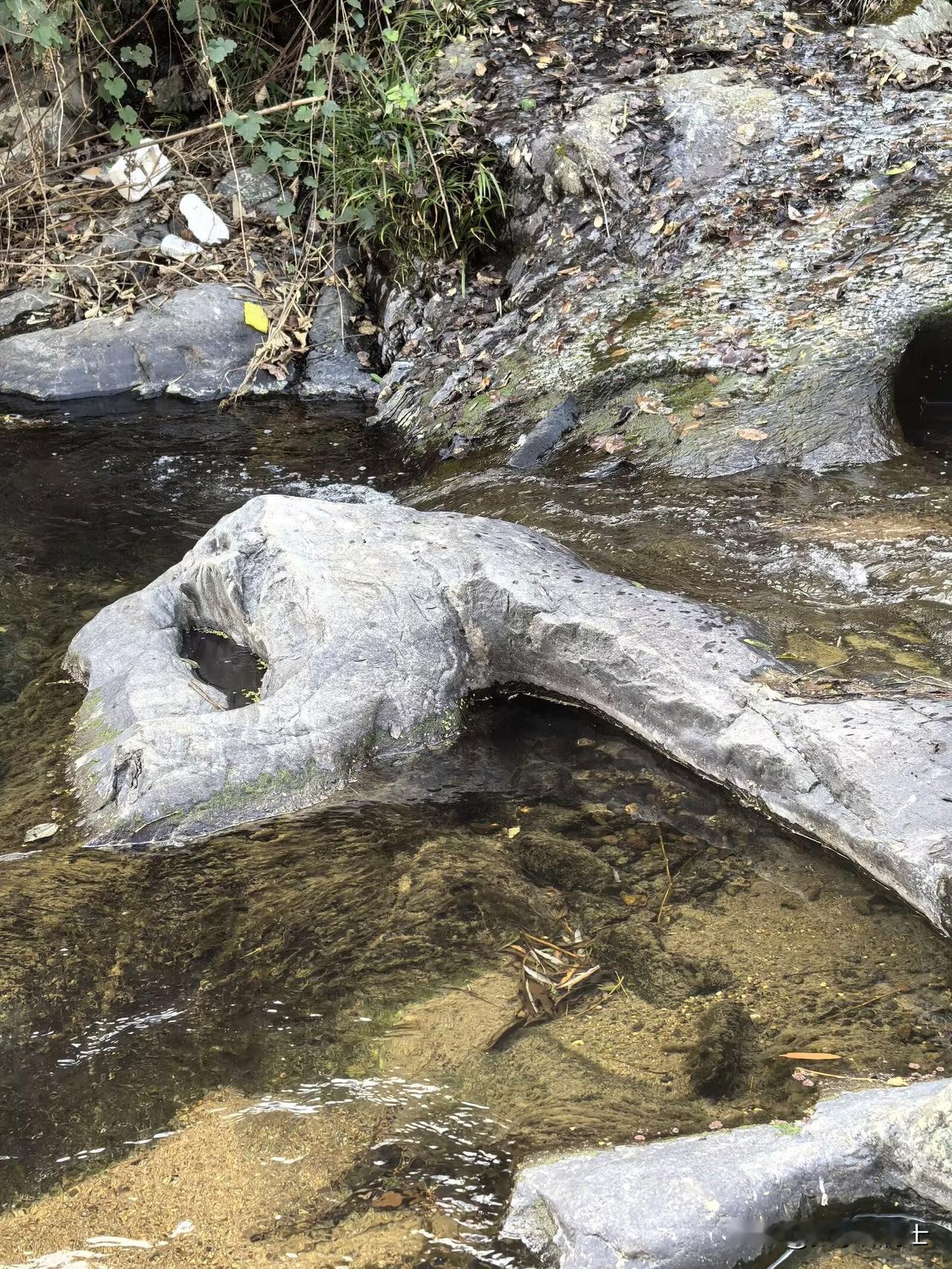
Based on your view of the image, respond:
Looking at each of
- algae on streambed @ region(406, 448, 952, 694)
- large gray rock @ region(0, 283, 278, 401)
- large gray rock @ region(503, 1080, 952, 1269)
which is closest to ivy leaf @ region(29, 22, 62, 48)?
large gray rock @ region(0, 283, 278, 401)

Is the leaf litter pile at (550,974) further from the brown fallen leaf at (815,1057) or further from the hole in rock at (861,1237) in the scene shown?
the hole in rock at (861,1237)

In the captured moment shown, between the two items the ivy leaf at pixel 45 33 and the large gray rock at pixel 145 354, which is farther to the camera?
the large gray rock at pixel 145 354

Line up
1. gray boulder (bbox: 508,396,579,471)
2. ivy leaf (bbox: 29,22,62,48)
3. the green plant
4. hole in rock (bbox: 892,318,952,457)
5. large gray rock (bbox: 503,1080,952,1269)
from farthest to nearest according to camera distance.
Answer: the green plant < ivy leaf (bbox: 29,22,62,48) < gray boulder (bbox: 508,396,579,471) < hole in rock (bbox: 892,318,952,457) < large gray rock (bbox: 503,1080,952,1269)

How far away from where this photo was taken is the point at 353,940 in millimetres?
2967

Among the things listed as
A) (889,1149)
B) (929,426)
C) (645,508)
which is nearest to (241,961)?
(889,1149)

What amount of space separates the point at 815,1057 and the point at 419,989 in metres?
0.96

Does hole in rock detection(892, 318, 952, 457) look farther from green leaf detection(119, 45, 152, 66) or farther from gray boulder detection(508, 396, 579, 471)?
green leaf detection(119, 45, 152, 66)

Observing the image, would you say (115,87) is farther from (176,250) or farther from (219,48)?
(176,250)

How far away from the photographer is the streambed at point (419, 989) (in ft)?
7.39

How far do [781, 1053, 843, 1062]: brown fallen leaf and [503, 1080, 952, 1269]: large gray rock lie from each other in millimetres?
355

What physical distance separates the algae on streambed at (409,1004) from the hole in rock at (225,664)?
75 centimetres

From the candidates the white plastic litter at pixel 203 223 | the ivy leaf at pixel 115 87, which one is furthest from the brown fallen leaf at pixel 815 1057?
the ivy leaf at pixel 115 87

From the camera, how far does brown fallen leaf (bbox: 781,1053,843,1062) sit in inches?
97.5

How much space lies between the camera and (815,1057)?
8.16 feet
